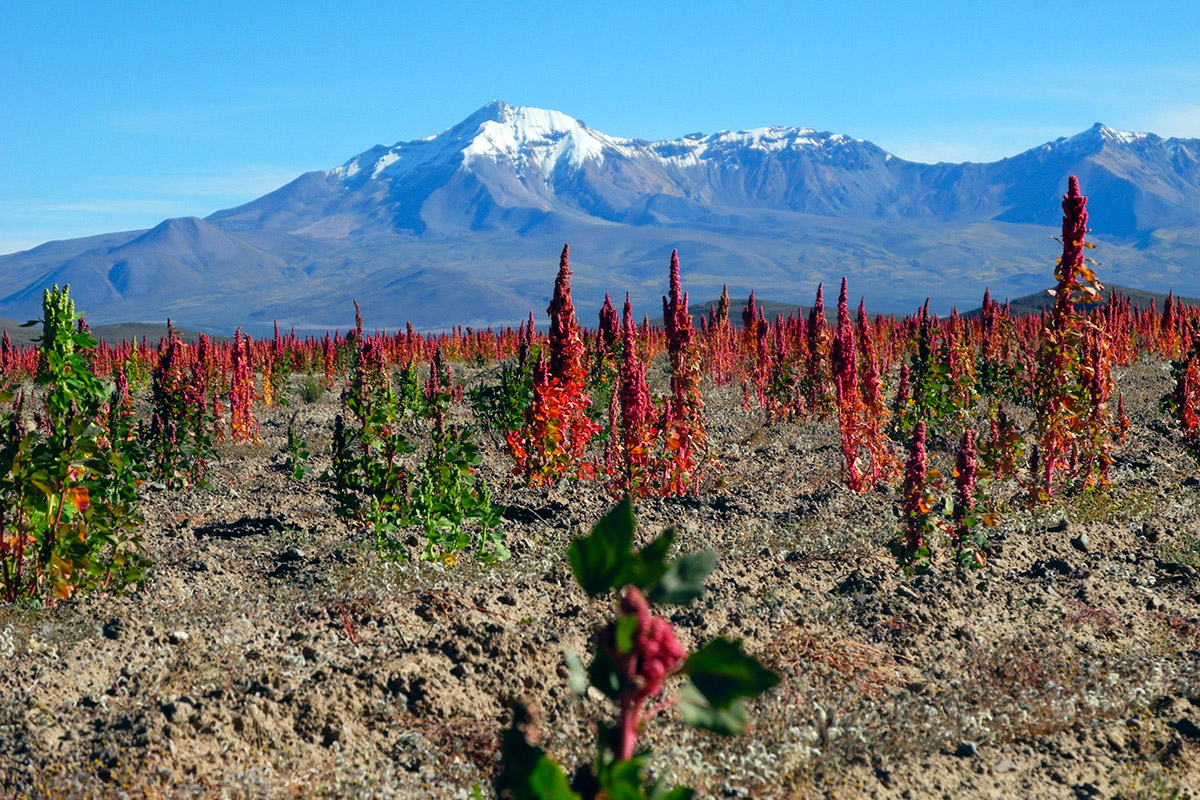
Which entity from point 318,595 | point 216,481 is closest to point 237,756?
point 318,595

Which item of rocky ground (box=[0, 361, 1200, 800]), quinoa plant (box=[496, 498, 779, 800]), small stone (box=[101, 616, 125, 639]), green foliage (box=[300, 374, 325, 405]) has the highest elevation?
quinoa plant (box=[496, 498, 779, 800])

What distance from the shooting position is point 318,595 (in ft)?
15.7

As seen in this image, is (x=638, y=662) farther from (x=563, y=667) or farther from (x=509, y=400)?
(x=509, y=400)

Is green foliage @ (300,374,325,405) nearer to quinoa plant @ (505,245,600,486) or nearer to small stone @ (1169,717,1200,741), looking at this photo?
quinoa plant @ (505,245,600,486)

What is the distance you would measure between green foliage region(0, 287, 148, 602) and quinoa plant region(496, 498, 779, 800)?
12.4ft

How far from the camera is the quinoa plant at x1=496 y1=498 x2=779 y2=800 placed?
4.43 ft

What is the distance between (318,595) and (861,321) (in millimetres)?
7863

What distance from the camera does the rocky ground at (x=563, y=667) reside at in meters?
3.17

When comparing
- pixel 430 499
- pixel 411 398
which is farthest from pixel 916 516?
pixel 411 398

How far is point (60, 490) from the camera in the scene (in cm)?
428

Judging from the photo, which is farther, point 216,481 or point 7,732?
point 216,481

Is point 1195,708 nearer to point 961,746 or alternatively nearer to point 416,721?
point 961,746

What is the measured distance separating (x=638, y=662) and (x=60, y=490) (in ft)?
12.7

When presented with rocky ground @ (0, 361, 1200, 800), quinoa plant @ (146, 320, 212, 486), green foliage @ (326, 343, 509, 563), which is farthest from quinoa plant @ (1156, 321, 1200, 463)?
quinoa plant @ (146, 320, 212, 486)
